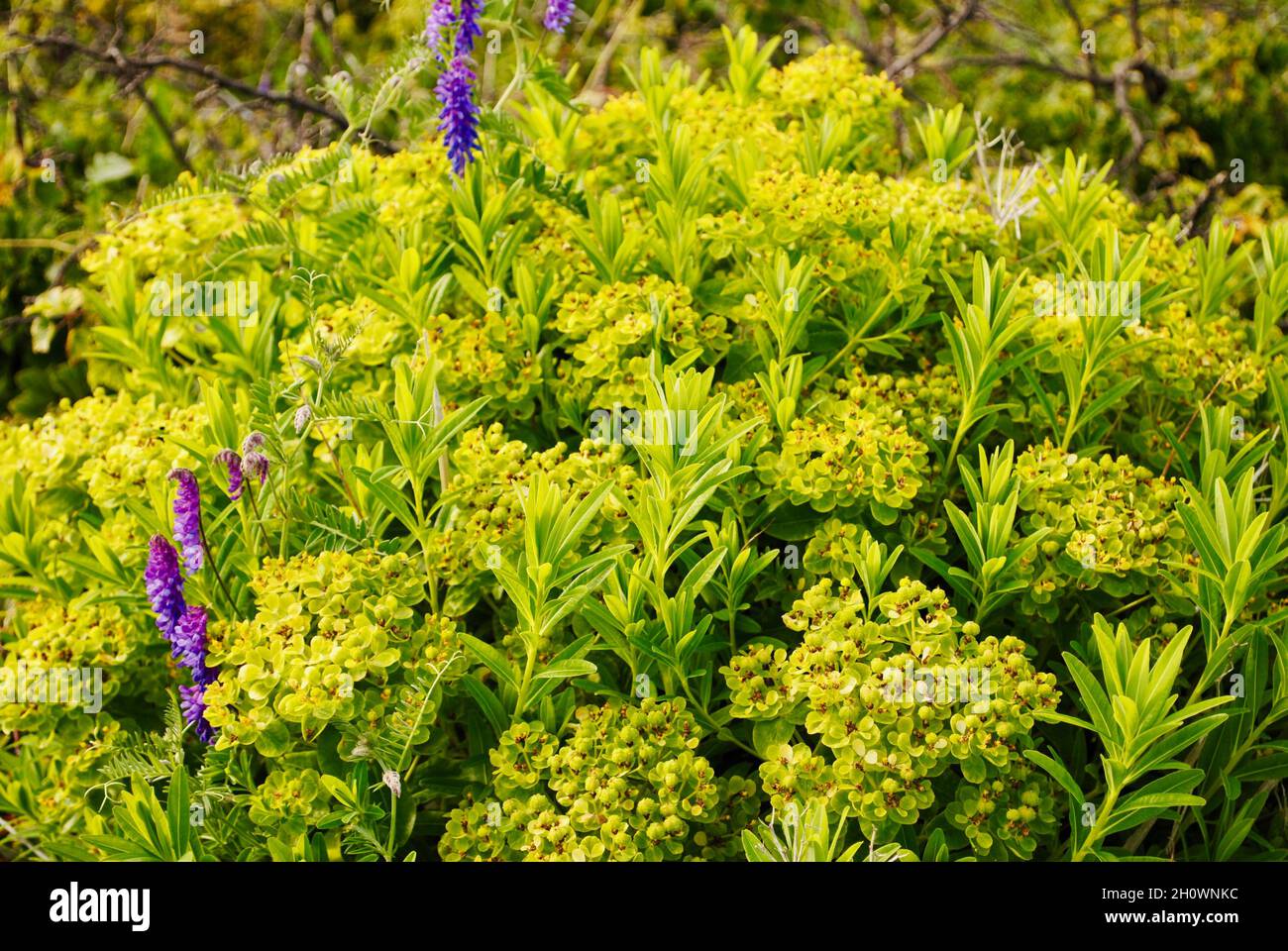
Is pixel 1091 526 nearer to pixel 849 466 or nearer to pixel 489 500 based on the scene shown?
pixel 849 466

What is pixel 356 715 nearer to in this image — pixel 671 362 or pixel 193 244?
pixel 671 362

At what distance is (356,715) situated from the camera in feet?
7.02

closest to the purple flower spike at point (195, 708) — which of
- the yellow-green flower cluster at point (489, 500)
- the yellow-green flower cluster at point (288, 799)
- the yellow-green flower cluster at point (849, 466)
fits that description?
the yellow-green flower cluster at point (288, 799)

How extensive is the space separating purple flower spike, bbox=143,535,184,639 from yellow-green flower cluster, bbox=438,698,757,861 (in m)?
0.68

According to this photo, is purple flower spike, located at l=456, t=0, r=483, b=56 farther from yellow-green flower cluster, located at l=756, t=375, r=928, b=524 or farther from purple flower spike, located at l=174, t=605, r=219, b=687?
purple flower spike, located at l=174, t=605, r=219, b=687

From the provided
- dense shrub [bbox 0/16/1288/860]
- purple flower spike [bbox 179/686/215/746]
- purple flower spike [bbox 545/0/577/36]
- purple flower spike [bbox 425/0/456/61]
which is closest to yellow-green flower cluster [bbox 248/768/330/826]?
dense shrub [bbox 0/16/1288/860]

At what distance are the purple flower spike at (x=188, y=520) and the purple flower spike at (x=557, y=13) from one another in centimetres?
135

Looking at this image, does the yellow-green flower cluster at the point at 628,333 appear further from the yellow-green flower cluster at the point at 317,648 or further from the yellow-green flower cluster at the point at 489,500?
the yellow-green flower cluster at the point at 317,648

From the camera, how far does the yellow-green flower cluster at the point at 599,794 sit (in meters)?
2.08

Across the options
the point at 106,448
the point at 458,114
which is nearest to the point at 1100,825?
the point at 458,114

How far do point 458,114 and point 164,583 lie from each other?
1.23 meters

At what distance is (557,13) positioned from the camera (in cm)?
285

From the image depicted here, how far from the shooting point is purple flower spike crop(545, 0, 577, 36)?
2.84 metres
